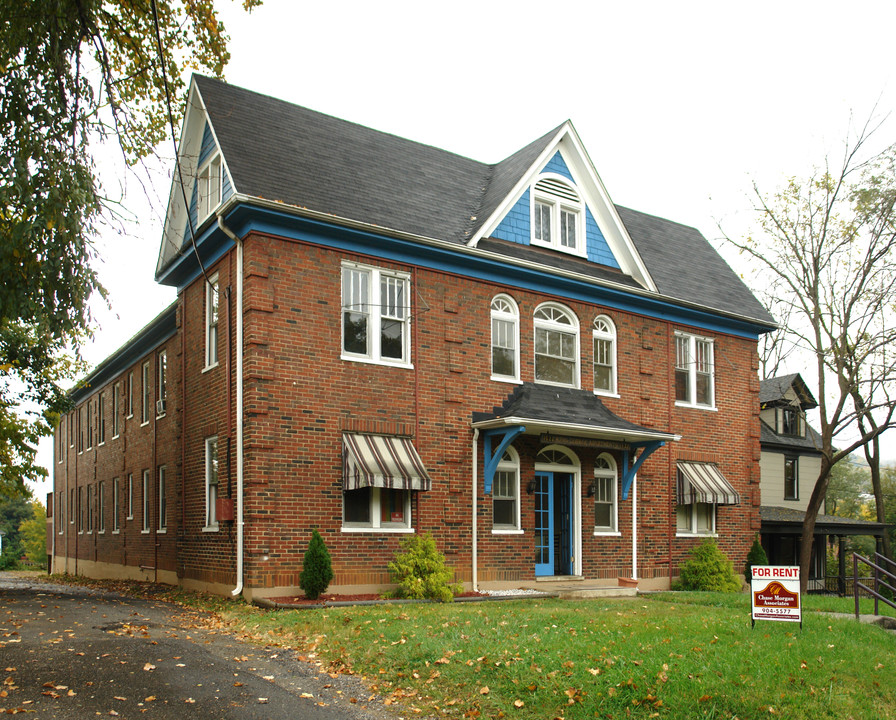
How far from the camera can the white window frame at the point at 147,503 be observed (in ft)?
72.3

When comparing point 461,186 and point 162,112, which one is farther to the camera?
point 461,186

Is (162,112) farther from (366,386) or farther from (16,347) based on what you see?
(16,347)

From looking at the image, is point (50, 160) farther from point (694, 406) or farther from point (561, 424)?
point (694, 406)

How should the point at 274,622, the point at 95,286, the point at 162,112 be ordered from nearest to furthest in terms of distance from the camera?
1. the point at 95,286
2. the point at 274,622
3. the point at 162,112

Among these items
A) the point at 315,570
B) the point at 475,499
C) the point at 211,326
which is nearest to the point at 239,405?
the point at 211,326

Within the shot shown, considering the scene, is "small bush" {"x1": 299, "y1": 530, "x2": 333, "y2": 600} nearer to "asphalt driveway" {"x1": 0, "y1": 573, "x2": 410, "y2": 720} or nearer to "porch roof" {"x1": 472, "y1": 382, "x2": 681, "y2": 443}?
"asphalt driveway" {"x1": 0, "y1": 573, "x2": 410, "y2": 720}

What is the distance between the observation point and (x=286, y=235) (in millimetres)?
15648

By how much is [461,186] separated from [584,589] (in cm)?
912

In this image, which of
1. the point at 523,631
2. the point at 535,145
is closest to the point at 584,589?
the point at 523,631

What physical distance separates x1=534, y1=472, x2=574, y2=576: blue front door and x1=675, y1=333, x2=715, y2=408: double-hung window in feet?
14.4

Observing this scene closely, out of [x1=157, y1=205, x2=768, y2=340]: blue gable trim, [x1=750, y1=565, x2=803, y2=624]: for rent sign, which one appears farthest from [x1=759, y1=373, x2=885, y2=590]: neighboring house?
[x1=750, y1=565, x2=803, y2=624]: for rent sign

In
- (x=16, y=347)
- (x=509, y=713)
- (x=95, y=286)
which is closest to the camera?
(x=509, y=713)

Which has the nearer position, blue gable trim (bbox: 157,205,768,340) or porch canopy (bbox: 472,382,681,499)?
blue gable trim (bbox: 157,205,768,340)

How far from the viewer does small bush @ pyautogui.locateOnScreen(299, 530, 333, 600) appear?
14.3 metres
